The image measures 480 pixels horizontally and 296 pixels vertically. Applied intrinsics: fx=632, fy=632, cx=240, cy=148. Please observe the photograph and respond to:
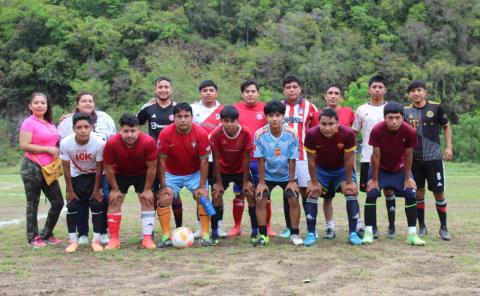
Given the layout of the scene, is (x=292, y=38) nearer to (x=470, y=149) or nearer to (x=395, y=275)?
(x=470, y=149)

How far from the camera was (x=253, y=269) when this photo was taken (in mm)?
6227

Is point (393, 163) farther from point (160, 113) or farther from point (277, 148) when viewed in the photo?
point (160, 113)

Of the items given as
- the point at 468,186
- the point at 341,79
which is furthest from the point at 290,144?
the point at 341,79

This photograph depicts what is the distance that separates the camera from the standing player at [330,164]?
7.63 meters

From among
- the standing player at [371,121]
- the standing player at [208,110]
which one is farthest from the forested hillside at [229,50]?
the standing player at [371,121]

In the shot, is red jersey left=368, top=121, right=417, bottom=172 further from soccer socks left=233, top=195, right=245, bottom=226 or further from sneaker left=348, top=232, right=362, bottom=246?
soccer socks left=233, top=195, right=245, bottom=226

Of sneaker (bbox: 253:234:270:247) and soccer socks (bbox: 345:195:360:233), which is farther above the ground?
soccer socks (bbox: 345:195:360:233)

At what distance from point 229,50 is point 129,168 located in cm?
4755

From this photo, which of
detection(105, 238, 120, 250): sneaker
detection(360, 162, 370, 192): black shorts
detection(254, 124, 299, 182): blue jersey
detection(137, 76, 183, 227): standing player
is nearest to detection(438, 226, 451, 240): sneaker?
detection(360, 162, 370, 192): black shorts

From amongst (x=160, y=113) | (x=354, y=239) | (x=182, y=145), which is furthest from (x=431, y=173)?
(x=160, y=113)

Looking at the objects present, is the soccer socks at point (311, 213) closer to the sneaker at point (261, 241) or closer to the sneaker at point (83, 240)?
the sneaker at point (261, 241)

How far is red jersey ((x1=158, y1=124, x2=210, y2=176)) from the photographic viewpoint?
7828 millimetres

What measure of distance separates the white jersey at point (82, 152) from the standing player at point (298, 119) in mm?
2535

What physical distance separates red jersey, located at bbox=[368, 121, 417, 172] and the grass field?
1017mm
